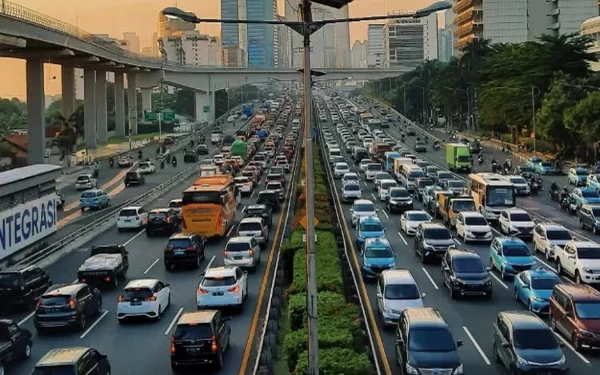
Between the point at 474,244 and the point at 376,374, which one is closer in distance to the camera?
the point at 376,374

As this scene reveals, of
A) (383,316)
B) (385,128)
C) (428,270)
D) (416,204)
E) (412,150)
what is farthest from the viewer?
(385,128)

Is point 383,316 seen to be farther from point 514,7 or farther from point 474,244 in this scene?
point 514,7

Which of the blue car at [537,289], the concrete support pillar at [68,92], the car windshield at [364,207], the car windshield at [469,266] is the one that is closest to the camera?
the blue car at [537,289]

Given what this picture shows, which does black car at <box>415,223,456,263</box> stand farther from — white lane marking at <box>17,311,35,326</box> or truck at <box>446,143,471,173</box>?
truck at <box>446,143,471,173</box>

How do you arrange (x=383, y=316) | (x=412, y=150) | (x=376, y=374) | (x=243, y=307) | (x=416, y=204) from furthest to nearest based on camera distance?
(x=412, y=150), (x=416, y=204), (x=243, y=307), (x=383, y=316), (x=376, y=374)

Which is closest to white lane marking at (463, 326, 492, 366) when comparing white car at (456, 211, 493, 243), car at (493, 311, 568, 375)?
car at (493, 311, 568, 375)

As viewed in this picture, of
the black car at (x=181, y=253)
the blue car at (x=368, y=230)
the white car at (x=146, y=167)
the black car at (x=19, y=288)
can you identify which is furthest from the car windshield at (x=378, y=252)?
the white car at (x=146, y=167)

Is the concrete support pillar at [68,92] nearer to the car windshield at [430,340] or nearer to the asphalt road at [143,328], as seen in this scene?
the asphalt road at [143,328]

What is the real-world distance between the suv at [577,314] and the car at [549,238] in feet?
31.7

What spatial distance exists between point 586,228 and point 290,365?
87.1ft

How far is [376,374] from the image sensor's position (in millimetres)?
16891

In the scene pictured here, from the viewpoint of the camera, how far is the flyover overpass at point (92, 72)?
65.6 m

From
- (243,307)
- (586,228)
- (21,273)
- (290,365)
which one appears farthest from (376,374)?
(586,228)

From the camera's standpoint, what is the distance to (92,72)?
103500mm
